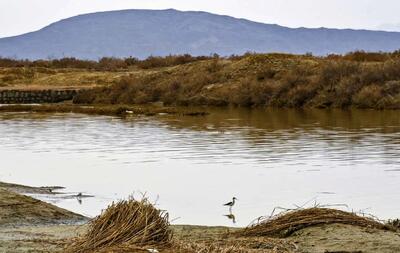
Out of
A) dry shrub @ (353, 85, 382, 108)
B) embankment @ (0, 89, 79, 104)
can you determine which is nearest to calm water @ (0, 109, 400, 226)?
dry shrub @ (353, 85, 382, 108)

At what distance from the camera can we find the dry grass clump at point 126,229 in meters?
8.02

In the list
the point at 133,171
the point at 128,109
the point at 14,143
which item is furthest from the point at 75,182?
the point at 128,109

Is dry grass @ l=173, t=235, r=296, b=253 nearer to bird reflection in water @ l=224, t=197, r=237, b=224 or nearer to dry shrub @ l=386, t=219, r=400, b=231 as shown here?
dry shrub @ l=386, t=219, r=400, b=231

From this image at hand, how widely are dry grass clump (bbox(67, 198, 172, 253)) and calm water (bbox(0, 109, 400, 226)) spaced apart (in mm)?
5293

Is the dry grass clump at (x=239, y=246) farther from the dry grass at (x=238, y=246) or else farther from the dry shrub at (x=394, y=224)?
the dry shrub at (x=394, y=224)

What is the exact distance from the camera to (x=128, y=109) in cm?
4781

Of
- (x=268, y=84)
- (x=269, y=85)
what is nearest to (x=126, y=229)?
(x=269, y=85)

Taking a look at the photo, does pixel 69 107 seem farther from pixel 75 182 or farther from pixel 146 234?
pixel 146 234

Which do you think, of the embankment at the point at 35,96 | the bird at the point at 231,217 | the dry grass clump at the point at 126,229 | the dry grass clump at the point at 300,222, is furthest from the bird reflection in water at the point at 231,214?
the embankment at the point at 35,96

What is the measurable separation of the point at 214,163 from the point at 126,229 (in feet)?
44.8

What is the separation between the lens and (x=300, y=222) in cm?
1054

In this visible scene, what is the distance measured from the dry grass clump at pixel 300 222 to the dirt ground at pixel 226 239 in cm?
10

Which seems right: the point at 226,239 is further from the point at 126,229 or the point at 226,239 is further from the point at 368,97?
the point at 368,97

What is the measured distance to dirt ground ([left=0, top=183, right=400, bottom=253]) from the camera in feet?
30.1
